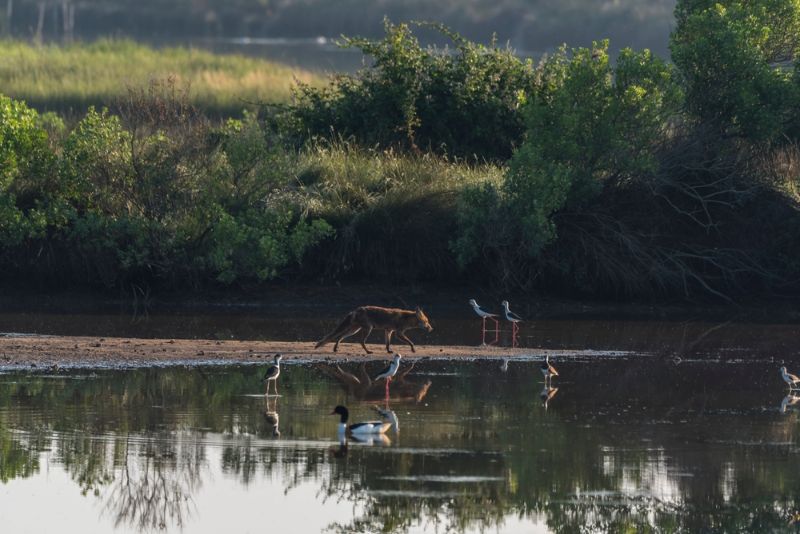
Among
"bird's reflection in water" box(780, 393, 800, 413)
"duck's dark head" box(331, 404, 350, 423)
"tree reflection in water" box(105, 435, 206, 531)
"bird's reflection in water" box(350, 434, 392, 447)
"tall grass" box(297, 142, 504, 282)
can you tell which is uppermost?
"tall grass" box(297, 142, 504, 282)

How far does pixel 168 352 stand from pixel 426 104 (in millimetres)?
12652

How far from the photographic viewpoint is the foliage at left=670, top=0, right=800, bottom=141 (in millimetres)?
26938

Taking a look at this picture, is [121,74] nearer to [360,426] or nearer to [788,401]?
[788,401]

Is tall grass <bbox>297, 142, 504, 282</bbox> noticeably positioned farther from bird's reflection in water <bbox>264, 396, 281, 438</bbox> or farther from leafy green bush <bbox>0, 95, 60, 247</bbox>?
bird's reflection in water <bbox>264, 396, 281, 438</bbox>

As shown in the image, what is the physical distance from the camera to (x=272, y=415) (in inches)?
586

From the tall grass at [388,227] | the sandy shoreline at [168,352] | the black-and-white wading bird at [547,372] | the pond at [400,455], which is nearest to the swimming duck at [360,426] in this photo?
the pond at [400,455]

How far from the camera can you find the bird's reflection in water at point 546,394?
1617 cm

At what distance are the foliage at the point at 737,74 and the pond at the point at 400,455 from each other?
10336 mm

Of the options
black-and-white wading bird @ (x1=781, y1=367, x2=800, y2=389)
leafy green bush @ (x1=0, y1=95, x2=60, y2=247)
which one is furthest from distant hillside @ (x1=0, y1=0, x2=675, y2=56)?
black-and-white wading bird @ (x1=781, y1=367, x2=800, y2=389)

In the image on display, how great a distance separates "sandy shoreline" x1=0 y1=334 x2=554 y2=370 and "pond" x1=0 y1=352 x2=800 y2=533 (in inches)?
23.7

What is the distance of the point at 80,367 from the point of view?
17.6 m

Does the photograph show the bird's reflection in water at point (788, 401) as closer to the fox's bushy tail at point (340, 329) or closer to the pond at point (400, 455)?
the pond at point (400, 455)

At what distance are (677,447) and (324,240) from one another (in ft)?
Answer: 43.1

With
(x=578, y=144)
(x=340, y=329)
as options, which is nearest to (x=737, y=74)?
(x=578, y=144)
